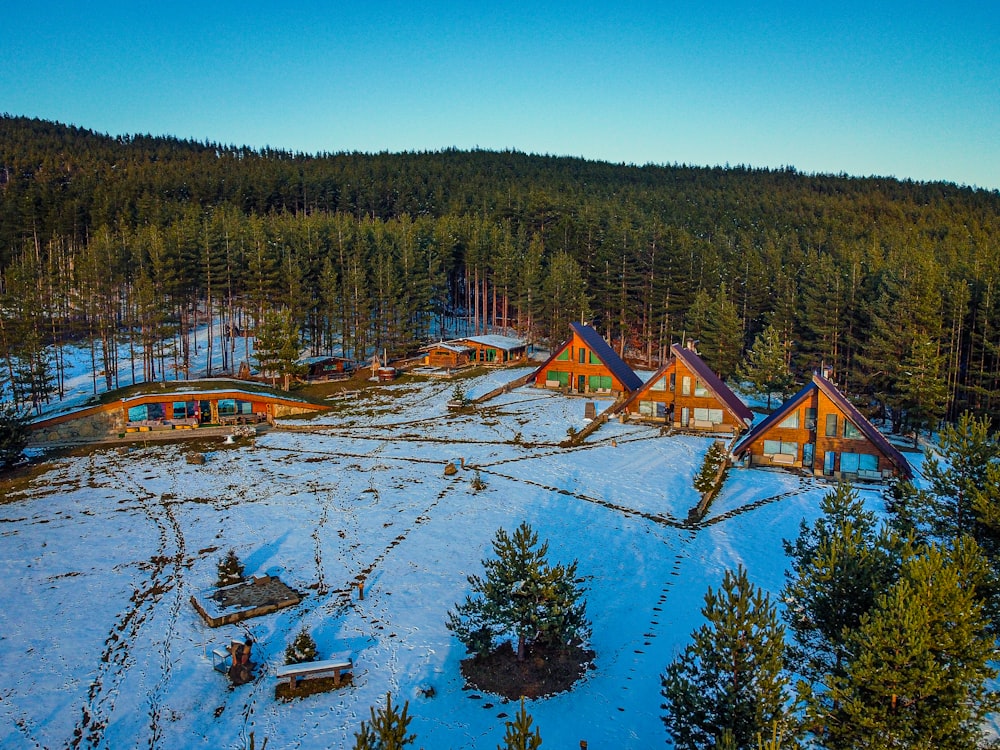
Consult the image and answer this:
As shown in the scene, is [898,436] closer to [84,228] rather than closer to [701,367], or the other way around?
[701,367]

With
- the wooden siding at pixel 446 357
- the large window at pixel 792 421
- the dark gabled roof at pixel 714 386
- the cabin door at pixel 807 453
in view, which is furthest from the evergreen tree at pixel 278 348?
the cabin door at pixel 807 453

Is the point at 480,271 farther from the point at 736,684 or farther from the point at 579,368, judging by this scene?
the point at 736,684

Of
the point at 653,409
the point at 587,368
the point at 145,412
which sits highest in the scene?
the point at 587,368

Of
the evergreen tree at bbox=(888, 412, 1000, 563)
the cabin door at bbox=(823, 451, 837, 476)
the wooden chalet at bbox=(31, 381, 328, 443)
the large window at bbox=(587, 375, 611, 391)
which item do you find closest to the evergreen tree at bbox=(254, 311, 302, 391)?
the wooden chalet at bbox=(31, 381, 328, 443)

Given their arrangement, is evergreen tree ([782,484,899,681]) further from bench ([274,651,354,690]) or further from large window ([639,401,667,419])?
large window ([639,401,667,419])

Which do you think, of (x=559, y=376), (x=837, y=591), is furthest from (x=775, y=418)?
(x=837, y=591)

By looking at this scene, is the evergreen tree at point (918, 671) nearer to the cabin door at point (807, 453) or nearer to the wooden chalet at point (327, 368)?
the cabin door at point (807, 453)

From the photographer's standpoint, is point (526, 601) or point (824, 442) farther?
point (824, 442)
